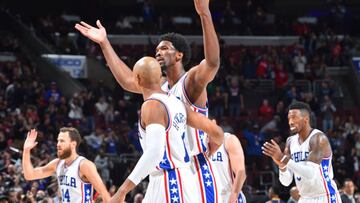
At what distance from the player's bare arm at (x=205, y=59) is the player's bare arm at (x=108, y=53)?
72 cm

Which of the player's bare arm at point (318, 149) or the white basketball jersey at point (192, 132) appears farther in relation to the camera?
the player's bare arm at point (318, 149)

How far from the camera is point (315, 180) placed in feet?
29.0

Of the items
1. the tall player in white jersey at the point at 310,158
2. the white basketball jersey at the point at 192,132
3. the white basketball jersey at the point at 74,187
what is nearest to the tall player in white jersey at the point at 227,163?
the tall player in white jersey at the point at 310,158

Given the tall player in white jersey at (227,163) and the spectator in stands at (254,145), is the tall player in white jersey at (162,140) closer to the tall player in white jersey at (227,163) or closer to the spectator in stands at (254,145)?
the tall player in white jersey at (227,163)

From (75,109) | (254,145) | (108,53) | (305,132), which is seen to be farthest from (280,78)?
(108,53)

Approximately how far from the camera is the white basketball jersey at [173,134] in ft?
19.0

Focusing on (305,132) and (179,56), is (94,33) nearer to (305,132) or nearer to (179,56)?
(179,56)

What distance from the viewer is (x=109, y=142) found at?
17469 millimetres

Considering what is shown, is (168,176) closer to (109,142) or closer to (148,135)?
(148,135)

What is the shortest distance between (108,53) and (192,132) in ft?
3.83

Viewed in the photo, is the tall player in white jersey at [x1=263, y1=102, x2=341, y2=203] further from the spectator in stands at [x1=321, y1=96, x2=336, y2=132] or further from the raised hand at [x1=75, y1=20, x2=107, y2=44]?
the spectator in stands at [x1=321, y1=96, x2=336, y2=132]

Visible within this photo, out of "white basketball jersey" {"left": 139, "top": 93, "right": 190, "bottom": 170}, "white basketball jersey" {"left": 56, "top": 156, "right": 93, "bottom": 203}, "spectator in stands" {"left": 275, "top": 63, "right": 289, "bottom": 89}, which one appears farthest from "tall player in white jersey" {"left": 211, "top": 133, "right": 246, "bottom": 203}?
"spectator in stands" {"left": 275, "top": 63, "right": 289, "bottom": 89}

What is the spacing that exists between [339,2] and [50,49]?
1202 cm

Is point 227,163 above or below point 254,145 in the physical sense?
below
